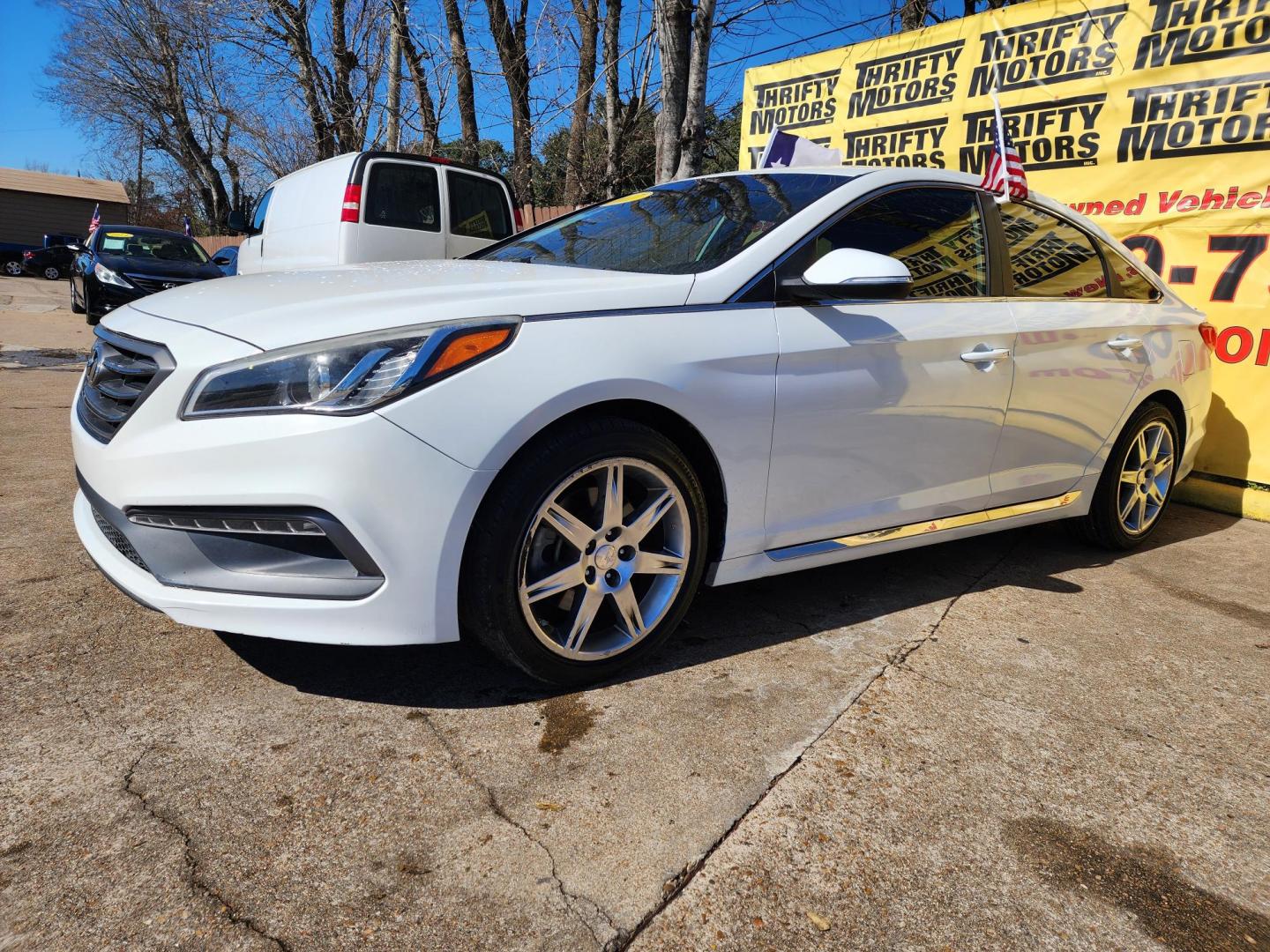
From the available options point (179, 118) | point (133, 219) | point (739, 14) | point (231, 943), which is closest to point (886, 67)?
point (739, 14)

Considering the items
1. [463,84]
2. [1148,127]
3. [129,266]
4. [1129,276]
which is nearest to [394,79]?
[463,84]

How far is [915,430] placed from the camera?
299 centimetres

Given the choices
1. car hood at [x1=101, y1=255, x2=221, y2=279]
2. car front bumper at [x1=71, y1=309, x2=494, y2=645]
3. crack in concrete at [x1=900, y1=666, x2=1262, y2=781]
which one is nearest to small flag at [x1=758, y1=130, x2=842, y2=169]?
crack in concrete at [x1=900, y1=666, x2=1262, y2=781]

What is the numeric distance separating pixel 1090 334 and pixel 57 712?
3.79 meters

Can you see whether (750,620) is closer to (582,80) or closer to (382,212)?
(382,212)

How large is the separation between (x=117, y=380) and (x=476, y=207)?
6315 mm

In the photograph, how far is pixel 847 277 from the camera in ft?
8.49

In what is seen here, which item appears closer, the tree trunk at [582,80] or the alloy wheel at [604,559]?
the alloy wheel at [604,559]

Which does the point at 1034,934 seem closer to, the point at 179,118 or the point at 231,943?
the point at 231,943

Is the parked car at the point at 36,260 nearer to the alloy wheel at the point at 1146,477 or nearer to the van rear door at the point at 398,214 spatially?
the van rear door at the point at 398,214

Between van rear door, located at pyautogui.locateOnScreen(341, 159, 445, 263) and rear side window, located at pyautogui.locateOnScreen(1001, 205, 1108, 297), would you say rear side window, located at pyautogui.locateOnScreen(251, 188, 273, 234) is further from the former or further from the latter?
rear side window, located at pyautogui.locateOnScreen(1001, 205, 1108, 297)

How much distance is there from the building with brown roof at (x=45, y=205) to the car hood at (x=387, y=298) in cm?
4766

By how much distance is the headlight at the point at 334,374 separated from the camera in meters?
2.04

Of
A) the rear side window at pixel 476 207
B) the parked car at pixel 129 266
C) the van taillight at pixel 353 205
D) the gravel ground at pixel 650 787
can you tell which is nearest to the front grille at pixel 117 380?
the gravel ground at pixel 650 787
